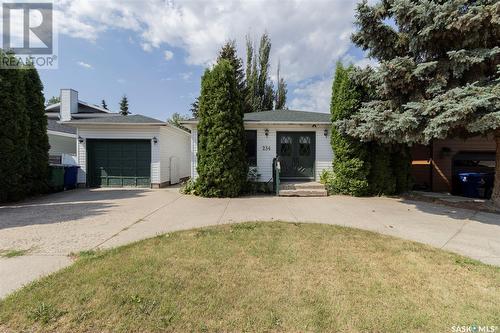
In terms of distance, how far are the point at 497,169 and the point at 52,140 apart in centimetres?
2199

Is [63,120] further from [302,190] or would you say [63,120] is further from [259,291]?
[259,291]

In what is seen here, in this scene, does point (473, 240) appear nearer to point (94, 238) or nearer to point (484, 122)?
point (484, 122)

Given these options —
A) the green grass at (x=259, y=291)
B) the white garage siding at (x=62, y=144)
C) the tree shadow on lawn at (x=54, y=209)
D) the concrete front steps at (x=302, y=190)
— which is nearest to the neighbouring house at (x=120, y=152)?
the tree shadow on lawn at (x=54, y=209)

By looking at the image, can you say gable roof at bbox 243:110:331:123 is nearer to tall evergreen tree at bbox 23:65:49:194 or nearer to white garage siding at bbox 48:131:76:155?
tall evergreen tree at bbox 23:65:49:194

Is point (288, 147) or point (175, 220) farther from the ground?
point (288, 147)

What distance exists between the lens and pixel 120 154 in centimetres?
1157

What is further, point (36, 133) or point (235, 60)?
point (235, 60)

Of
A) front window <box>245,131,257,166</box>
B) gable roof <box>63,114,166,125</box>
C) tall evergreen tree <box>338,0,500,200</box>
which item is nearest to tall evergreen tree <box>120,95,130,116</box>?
gable roof <box>63,114,166,125</box>

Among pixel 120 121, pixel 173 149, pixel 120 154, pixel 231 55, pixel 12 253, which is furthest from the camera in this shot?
pixel 231 55

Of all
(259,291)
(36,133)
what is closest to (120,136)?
(36,133)

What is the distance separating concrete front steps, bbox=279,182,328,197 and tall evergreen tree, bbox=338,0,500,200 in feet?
8.26

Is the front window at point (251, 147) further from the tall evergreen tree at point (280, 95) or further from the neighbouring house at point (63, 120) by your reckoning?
the tall evergreen tree at point (280, 95)

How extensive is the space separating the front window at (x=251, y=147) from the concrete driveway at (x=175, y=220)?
2.32m

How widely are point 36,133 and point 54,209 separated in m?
4.20
